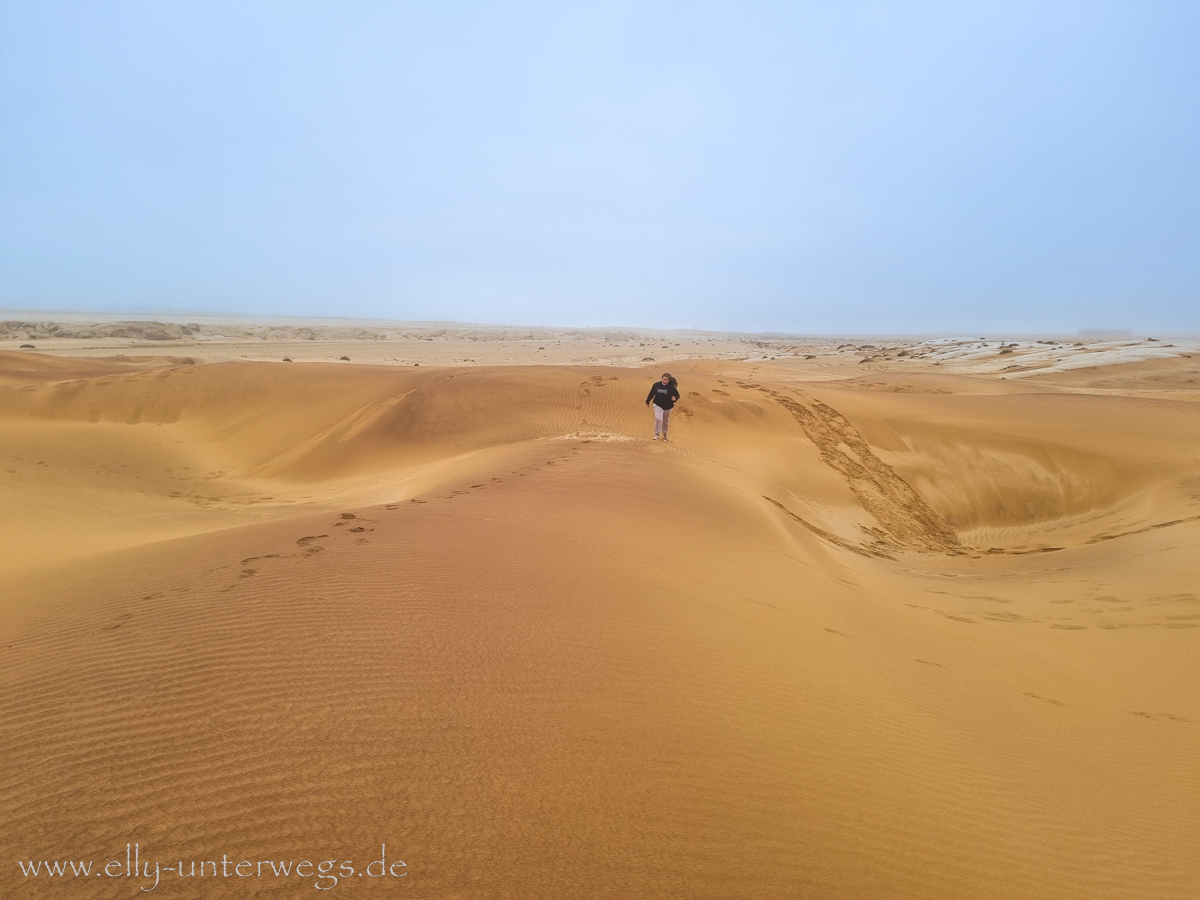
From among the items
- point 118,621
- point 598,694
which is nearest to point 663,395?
point 598,694

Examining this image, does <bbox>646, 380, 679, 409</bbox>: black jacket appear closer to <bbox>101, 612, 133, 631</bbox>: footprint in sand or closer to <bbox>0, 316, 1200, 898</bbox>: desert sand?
<bbox>0, 316, 1200, 898</bbox>: desert sand

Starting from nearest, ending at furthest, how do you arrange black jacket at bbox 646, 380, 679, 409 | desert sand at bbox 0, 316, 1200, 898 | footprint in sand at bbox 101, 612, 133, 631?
1. desert sand at bbox 0, 316, 1200, 898
2. footprint in sand at bbox 101, 612, 133, 631
3. black jacket at bbox 646, 380, 679, 409

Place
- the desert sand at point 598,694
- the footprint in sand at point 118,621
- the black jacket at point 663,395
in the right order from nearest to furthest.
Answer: the desert sand at point 598,694
the footprint in sand at point 118,621
the black jacket at point 663,395

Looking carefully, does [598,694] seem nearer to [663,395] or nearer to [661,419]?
[663,395]

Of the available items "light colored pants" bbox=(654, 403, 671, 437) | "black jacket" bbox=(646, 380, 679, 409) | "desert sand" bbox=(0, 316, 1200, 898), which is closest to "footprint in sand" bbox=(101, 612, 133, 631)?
"desert sand" bbox=(0, 316, 1200, 898)

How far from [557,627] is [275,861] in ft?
6.81

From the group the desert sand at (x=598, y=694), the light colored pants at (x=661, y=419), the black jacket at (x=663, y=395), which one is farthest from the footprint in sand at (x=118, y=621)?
the light colored pants at (x=661, y=419)

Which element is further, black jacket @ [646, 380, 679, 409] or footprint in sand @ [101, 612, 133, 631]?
black jacket @ [646, 380, 679, 409]

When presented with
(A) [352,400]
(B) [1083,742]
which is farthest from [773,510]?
(A) [352,400]

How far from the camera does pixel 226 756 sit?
2.55 metres

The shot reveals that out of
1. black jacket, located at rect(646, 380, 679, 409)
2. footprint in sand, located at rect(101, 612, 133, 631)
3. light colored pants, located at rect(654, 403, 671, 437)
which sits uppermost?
black jacket, located at rect(646, 380, 679, 409)

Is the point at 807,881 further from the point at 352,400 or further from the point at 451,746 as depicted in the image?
the point at 352,400

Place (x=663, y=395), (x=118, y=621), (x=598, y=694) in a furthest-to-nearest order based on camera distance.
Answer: (x=663, y=395), (x=118, y=621), (x=598, y=694)

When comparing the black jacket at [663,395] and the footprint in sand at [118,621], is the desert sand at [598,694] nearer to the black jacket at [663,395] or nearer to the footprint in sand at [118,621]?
the footprint in sand at [118,621]
